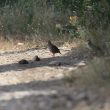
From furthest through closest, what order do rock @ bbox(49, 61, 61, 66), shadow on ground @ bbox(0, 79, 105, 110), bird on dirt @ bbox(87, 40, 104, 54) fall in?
1. rock @ bbox(49, 61, 61, 66)
2. bird on dirt @ bbox(87, 40, 104, 54)
3. shadow on ground @ bbox(0, 79, 105, 110)

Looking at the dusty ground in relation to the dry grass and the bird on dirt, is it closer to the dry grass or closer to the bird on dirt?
the dry grass

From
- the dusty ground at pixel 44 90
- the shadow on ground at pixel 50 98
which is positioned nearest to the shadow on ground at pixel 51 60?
the dusty ground at pixel 44 90

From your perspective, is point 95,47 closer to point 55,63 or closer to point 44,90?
point 55,63

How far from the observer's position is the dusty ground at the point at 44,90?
938cm

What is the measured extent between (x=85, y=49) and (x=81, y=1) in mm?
2719

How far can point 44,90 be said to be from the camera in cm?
1077

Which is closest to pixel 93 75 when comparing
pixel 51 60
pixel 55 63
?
pixel 55 63

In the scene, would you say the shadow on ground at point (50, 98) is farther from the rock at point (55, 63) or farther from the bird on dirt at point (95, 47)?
the rock at point (55, 63)

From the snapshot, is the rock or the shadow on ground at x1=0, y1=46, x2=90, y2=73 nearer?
the rock

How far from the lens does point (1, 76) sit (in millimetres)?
13844

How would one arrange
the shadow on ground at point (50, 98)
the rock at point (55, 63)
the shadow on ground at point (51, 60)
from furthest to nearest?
the shadow on ground at point (51, 60) → the rock at point (55, 63) → the shadow on ground at point (50, 98)

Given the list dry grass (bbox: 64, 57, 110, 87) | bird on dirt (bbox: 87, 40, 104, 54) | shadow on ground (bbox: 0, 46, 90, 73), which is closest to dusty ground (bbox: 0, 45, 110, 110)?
shadow on ground (bbox: 0, 46, 90, 73)

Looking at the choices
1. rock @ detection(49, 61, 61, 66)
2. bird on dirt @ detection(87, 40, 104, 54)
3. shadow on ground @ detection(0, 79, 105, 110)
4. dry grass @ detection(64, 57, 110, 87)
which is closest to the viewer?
shadow on ground @ detection(0, 79, 105, 110)

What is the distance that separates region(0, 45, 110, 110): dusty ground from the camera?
369 inches
